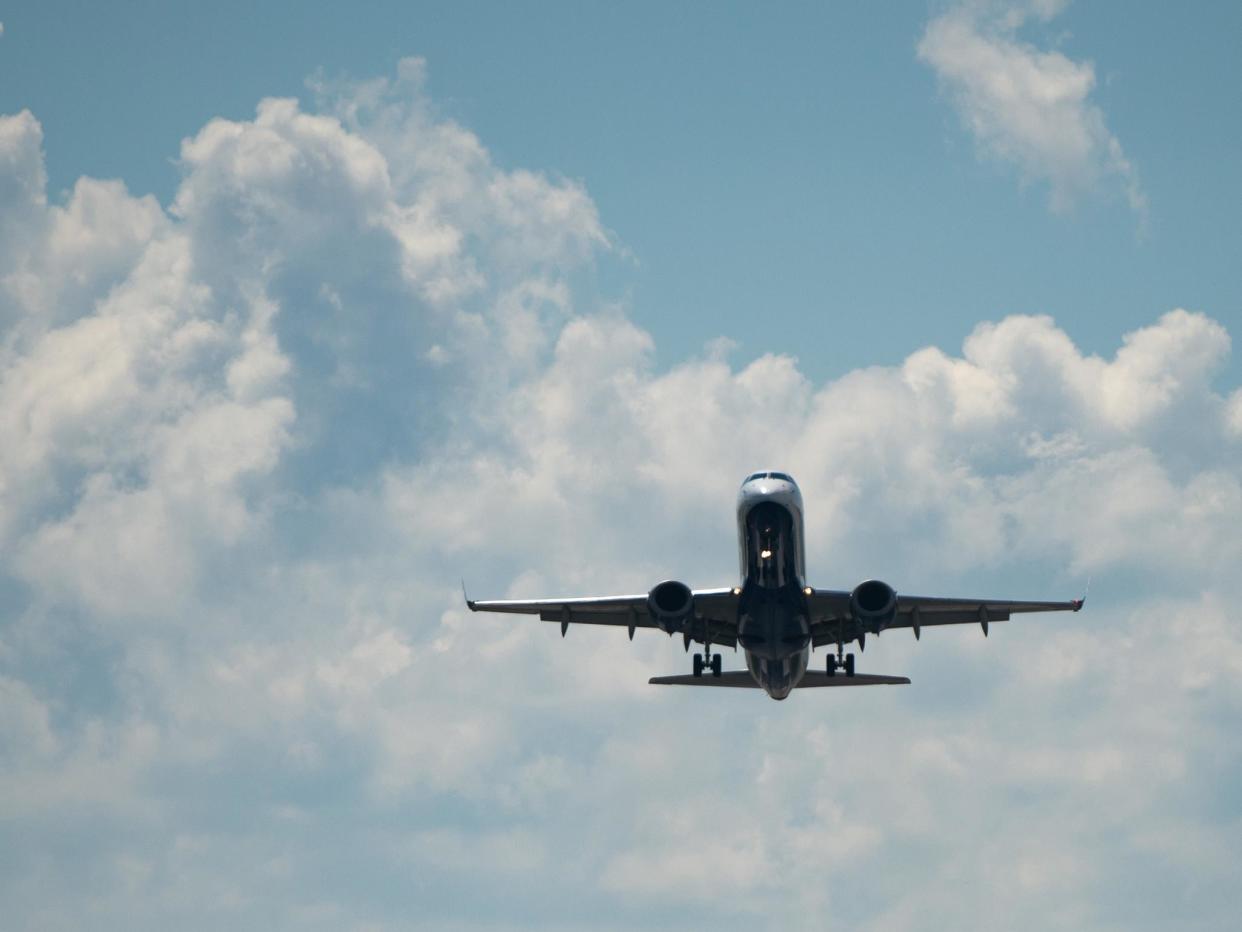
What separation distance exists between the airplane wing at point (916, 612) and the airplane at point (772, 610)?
0.03m

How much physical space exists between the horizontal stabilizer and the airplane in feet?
0.11

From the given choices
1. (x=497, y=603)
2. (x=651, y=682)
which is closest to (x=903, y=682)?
(x=651, y=682)

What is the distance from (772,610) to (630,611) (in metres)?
7.46

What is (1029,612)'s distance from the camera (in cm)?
6506

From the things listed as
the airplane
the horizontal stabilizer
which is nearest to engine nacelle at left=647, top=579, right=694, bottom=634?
the airplane

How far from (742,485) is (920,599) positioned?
27.4ft

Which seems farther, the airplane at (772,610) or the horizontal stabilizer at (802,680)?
the horizontal stabilizer at (802,680)

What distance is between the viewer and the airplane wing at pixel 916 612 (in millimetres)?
62938

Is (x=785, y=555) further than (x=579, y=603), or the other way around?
(x=579, y=603)

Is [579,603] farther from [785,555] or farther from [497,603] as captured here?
[785,555]

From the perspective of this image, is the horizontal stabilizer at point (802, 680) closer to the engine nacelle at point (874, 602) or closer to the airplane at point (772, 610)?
the airplane at point (772, 610)

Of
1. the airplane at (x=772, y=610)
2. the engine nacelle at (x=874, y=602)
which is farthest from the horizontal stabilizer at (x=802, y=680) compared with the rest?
the engine nacelle at (x=874, y=602)

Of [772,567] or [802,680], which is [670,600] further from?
[802,680]

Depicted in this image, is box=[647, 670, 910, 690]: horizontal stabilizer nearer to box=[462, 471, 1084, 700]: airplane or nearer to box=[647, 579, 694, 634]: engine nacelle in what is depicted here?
box=[462, 471, 1084, 700]: airplane
